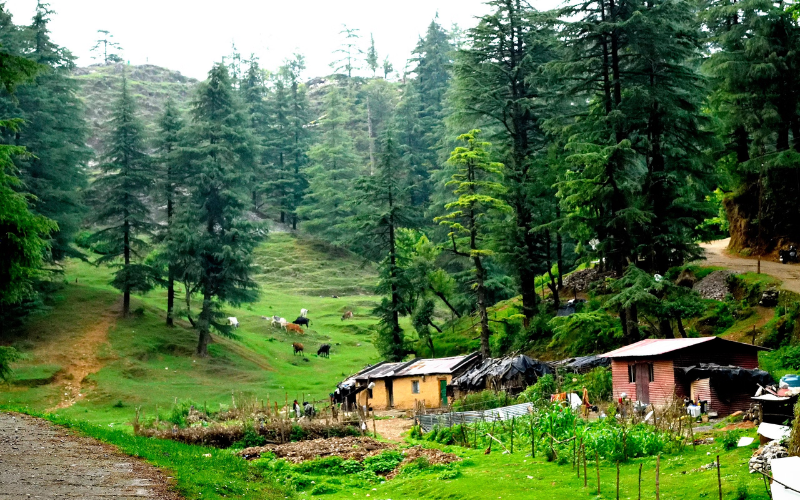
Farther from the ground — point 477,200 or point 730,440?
point 477,200

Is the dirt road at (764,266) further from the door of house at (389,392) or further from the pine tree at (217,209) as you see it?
the pine tree at (217,209)

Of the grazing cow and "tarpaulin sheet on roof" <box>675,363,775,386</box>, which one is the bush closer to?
"tarpaulin sheet on roof" <box>675,363,775,386</box>

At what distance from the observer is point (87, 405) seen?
3628 centimetres

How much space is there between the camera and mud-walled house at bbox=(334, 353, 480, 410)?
128ft

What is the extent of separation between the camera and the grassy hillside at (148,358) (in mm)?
37656

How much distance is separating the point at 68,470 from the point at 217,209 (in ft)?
119

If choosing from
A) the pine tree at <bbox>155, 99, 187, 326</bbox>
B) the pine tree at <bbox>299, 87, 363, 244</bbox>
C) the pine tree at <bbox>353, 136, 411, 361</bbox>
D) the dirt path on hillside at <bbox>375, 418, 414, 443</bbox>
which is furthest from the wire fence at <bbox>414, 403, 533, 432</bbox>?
the pine tree at <bbox>299, 87, 363, 244</bbox>

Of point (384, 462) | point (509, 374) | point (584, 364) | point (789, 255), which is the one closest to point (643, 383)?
point (584, 364)

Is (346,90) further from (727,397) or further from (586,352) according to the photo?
(727,397)

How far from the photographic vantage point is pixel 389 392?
4125 centimetres

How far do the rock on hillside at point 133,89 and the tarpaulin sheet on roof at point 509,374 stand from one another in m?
75.3

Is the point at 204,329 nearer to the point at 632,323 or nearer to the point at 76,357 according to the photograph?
the point at 76,357

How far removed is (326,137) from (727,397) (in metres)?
76.0

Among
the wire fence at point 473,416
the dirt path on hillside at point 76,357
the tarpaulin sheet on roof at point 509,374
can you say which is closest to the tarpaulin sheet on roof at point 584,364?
the tarpaulin sheet on roof at point 509,374
